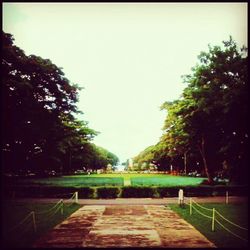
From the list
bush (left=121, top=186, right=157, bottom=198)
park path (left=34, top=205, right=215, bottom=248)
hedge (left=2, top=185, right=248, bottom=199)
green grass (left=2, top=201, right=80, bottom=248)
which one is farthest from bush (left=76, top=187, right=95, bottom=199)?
park path (left=34, top=205, right=215, bottom=248)

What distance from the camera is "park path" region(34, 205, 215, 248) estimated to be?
44.8 ft

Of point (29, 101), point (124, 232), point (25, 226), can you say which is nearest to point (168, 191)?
point (29, 101)

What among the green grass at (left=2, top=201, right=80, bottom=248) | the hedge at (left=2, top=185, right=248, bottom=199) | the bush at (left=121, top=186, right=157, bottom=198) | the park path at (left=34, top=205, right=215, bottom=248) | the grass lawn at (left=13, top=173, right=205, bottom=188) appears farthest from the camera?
the grass lawn at (left=13, top=173, right=205, bottom=188)

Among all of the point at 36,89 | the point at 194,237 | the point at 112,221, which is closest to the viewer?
the point at 194,237

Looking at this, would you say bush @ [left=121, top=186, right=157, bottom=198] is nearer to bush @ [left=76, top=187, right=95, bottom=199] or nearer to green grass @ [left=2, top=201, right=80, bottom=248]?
bush @ [left=76, top=187, right=95, bottom=199]

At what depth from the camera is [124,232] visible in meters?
16.1

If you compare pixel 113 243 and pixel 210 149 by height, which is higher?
pixel 210 149

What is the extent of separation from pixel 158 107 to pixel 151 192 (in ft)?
76.1

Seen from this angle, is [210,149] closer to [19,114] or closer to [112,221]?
[19,114]

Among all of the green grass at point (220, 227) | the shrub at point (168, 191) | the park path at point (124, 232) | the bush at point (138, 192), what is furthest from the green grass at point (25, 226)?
the shrub at point (168, 191)

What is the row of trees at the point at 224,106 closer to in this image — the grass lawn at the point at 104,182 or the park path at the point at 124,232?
the park path at the point at 124,232

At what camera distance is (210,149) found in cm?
5072

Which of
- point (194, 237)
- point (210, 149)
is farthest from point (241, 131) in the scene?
point (210, 149)

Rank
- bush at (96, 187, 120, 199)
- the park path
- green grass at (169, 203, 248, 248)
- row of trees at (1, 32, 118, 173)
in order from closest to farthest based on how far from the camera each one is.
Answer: the park path, green grass at (169, 203, 248, 248), row of trees at (1, 32, 118, 173), bush at (96, 187, 120, 199)
